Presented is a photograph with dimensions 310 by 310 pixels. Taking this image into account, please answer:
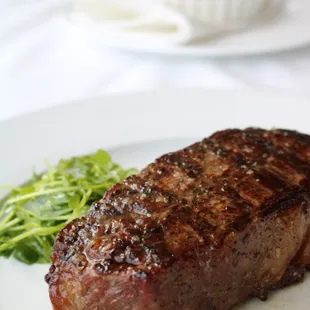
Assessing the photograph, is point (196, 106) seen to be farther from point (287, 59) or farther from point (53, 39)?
point (53, 39)

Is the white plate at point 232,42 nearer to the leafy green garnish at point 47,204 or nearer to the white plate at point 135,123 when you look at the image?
the white plate at point 135,123

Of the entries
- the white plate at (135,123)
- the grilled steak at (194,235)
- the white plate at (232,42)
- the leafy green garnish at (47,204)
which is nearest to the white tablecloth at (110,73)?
the white plate at (232,42)

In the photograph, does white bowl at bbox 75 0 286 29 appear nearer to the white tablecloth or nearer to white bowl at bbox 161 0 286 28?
white bowl at bbox 161 0 286 28

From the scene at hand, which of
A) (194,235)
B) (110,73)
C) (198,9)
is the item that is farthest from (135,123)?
(194,235)

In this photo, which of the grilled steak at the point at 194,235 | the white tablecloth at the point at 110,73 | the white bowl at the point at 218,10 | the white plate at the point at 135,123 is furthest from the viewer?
the white bowl at the point at 218,10

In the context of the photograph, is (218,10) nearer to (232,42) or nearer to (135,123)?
(232,42)

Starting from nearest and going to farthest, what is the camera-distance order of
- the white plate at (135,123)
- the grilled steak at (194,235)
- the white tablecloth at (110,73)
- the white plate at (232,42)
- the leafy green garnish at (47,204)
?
the grilled steak at (194,235) < the leafy green garnish at (47,204) < the white plate at (135,123) < the white plate at (232,42) < the white tablecloth at (110,73)
